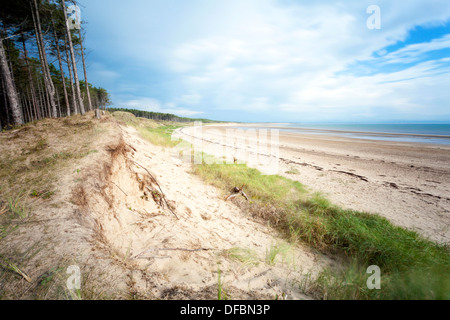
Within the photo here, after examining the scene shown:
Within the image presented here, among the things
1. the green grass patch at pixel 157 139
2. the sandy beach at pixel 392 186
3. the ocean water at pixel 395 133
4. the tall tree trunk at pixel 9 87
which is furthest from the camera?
the ocean water at pixel 395 133

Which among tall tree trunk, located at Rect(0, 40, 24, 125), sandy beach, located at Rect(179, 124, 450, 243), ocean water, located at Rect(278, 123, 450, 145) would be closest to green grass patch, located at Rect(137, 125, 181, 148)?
A: tall tree trunk, located at Rect(0, 40, 24, 125)

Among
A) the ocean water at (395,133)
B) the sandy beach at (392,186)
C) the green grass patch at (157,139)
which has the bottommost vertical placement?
the sandy beach at (392,186)

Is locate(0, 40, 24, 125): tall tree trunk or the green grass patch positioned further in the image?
the green grass patch

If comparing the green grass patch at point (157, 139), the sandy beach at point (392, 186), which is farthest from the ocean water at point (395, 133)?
the green grass patch at point (157, 139)

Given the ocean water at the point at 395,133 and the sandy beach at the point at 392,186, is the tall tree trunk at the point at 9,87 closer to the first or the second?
the sandy beach at the point at 392,186

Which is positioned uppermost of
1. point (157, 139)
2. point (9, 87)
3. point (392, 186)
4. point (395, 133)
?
point (9, 87)

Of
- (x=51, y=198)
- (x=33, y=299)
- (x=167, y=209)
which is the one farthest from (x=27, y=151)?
(x=33, y=299)

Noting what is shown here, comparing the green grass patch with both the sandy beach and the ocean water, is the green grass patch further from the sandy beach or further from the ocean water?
the ocean water

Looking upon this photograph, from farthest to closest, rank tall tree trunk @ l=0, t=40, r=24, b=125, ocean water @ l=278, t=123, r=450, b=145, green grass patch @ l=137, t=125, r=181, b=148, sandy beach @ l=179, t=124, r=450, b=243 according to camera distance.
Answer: ocean water @ l=278, t=123, r=450, b=145
green grass patch @ l=137, t=125, r=181, b=148
tall tree trunk @ l=0, t=40, r=24, b=125
sandy beach @ l=179, t=124, r=450, b=243

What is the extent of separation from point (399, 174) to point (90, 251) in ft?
42.3

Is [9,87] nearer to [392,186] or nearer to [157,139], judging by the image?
[157,139]

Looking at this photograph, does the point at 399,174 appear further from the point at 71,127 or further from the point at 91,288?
the point at 71,127

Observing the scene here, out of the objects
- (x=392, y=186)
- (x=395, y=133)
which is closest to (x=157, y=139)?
(x=392, y=186)
